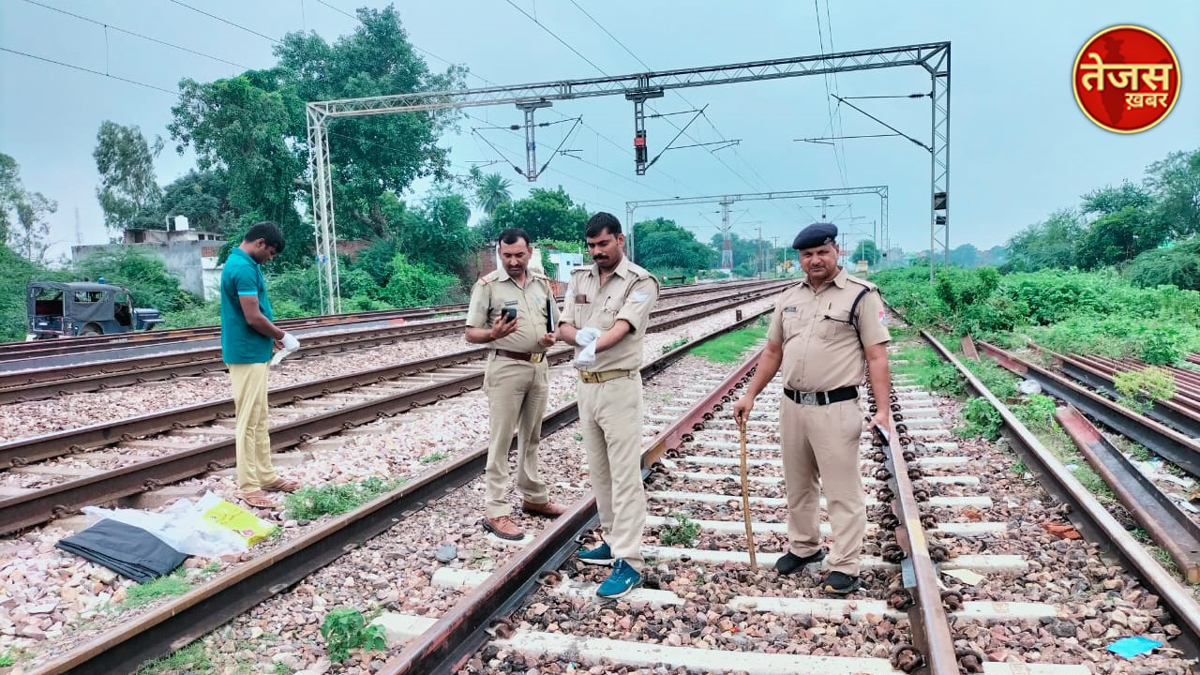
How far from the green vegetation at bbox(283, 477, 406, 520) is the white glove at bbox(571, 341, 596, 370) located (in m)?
2.15

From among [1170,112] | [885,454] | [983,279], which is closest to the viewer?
[885,454]

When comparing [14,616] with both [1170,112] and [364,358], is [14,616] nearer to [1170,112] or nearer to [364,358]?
[364,358]

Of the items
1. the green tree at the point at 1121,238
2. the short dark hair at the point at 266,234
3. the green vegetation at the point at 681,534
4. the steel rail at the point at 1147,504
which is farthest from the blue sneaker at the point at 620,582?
the green tree at the point at 1121,238

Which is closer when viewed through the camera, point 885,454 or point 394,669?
point 394,669

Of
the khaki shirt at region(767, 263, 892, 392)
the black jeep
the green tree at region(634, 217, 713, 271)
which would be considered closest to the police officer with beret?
the khaki shirt at region(767, 263, 892, 392)

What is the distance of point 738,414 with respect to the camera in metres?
4.13

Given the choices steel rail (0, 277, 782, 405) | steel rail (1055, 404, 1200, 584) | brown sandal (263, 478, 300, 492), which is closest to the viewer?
steel rail (1055, 404, 1200, 584)

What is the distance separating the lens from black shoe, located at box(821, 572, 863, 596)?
12.0 ft

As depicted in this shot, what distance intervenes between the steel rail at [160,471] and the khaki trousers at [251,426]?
2.58 feet

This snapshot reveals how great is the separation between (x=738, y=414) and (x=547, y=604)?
1406 millimetres

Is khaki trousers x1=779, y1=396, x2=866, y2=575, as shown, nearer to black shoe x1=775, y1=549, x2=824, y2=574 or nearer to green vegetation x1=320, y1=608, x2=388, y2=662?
black shoe x1=775, y1=549, x2=824, y2=574

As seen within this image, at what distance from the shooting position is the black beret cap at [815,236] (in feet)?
12.0

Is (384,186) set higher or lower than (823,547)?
higher

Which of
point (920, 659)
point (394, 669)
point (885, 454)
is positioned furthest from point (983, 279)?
point (394, 669)
